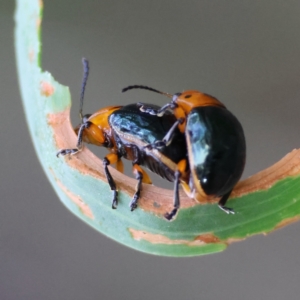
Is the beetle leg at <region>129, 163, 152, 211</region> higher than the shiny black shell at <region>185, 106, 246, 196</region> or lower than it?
lower

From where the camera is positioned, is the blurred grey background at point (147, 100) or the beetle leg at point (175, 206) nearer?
the beetle leg at point (175, 206)

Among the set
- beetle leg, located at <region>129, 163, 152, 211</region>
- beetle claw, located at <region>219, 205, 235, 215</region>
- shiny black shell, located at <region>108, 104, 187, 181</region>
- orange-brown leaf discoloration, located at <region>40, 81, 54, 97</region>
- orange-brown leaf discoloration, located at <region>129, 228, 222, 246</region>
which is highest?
orange-brown leaf discoloration, located at <region>40, 81, 54, 97</region>

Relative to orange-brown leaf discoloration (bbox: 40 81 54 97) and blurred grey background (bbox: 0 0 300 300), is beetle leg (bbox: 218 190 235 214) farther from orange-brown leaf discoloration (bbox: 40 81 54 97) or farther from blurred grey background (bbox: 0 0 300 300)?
blurred grey background (bbox: 0 0 300 300)

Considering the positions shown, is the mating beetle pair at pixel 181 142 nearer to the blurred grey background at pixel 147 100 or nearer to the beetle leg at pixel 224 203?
the beetle leg at pixel 224 203

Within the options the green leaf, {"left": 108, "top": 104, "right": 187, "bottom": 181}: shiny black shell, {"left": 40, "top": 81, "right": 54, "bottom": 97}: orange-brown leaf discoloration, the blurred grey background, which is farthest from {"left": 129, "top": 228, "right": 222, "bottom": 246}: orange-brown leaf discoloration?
the blurred grey background

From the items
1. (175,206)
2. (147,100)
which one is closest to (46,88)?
(175,206)

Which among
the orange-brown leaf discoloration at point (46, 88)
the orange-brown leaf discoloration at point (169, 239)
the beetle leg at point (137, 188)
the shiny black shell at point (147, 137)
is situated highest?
the orange-brown leaf discoloration at point (46, 88)

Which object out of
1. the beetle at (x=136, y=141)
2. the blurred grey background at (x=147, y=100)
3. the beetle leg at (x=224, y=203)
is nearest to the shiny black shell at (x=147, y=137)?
the beetle at (x=136, y=141)

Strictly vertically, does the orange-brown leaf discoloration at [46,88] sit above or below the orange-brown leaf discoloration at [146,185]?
above

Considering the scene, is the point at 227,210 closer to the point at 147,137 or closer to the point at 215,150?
the point at 215,150
